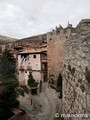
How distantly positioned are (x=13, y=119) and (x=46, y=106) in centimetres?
849

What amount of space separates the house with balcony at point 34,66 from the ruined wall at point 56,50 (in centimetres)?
139

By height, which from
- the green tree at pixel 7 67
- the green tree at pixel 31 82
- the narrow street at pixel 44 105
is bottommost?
the narrow street at pixel 44 105

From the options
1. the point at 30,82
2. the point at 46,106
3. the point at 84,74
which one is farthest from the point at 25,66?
the point at 84,74

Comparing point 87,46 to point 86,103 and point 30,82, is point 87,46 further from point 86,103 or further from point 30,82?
point 30,82

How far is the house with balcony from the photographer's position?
2934 cm

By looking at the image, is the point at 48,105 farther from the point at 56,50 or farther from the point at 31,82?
the point at 56,50

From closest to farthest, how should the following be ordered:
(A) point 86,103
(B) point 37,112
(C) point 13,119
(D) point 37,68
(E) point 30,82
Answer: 1. (A) point 86,103
2. (C) point 13,119
3. (B) point 37,112
4. (E) point 30,82
5. (D) point 37,68

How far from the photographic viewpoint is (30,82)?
27156 millimetres

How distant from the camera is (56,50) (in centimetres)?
2812

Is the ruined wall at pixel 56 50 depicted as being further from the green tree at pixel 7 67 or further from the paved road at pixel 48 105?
the green tree at pixel 7 67

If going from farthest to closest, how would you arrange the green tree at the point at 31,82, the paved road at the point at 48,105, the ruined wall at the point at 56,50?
the ruined wall at the point at 56,50
the green tree at the point at 31,82
the paved road at the point at 48,105

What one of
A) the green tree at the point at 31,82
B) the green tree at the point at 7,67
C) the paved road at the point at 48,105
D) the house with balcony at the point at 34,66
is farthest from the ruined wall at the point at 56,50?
the green tree at the point at 7,67

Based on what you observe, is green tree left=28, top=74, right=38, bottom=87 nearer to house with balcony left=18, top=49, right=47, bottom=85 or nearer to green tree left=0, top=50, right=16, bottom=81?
house with balcony left=18, top=49, right=47, bottom=85

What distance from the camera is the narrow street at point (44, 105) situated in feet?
53.4
